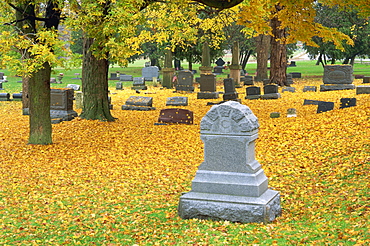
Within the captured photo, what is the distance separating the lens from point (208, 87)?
96.1 ft

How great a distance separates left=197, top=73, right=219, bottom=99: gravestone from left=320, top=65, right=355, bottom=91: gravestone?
662 centimetres

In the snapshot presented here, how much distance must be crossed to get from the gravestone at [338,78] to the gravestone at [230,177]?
2307 cm

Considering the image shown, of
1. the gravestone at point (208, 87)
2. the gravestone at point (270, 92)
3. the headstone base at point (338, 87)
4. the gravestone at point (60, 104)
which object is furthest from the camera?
the headstone base at point (338, 87)

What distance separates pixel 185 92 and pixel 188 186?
23334 mm

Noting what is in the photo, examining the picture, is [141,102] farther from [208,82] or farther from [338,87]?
[338,87]

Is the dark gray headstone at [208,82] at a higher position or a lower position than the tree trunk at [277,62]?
lower

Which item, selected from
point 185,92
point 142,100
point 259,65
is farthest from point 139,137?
point 259,65

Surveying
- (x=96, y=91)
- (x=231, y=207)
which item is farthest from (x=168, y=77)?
(x=231, y=207)

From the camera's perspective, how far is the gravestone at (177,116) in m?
18.7

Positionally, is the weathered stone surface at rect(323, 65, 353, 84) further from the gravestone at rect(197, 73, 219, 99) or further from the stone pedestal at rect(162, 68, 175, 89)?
the stone pedestal at rect(162, 68, 175, 89)

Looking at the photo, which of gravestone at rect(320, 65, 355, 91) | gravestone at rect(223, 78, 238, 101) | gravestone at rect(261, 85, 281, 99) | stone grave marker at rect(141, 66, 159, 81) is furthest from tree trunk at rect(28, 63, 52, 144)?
stone grave marker at rect(141, 66, 159, 81)

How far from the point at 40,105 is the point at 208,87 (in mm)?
15481

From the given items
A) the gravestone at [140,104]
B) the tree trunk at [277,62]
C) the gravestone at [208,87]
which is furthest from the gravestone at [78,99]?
the tree trunk at [277,62]

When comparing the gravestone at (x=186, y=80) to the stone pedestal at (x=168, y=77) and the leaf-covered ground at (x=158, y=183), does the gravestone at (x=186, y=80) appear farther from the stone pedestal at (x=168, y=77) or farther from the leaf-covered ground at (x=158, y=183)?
the leaf-covered ground at (x=158, y=183)
